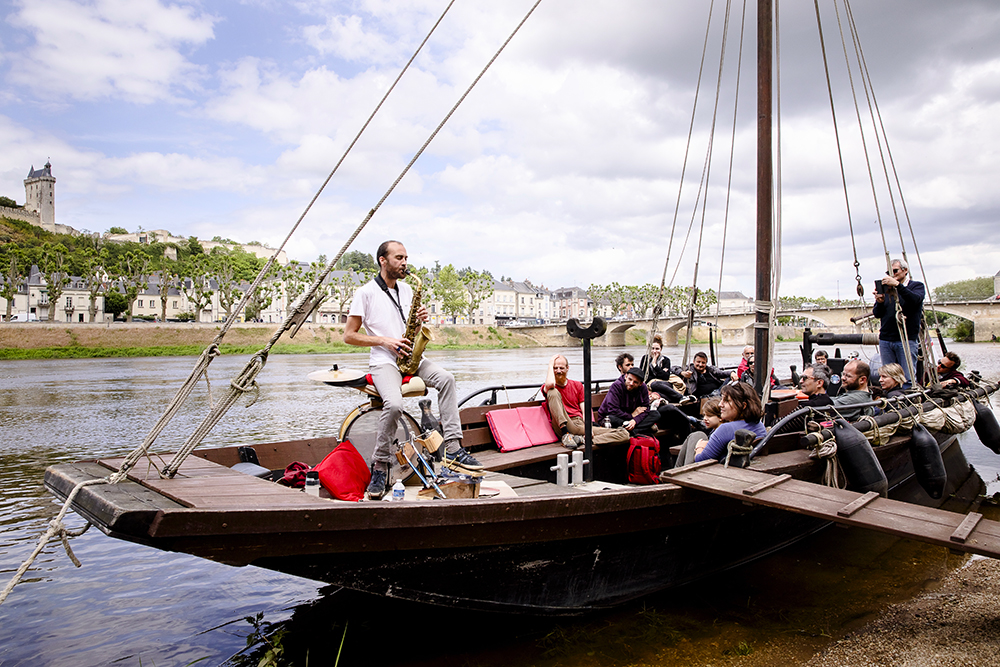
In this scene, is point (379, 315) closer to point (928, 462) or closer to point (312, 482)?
point (312, 482)

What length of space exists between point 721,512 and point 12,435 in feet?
49.2

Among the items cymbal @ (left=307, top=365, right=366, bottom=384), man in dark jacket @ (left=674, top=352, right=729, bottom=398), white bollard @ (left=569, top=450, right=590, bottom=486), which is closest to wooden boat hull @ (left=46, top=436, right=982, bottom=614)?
white bollard @ (left=569, top=450, right=590, bottom=486)

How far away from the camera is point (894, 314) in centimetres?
826

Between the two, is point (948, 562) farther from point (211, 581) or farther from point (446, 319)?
point (446, 319)

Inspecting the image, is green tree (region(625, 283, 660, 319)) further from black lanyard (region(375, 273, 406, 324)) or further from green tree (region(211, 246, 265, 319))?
black lanyard (region(375, 273, 406, 324))

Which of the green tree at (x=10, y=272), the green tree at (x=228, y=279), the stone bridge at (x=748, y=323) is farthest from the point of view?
the green tree at (x=228, y=279)

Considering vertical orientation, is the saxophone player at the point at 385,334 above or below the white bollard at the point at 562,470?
→ above

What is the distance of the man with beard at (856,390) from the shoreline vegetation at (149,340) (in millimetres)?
34236

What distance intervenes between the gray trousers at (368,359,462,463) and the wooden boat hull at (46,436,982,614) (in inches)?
37.0

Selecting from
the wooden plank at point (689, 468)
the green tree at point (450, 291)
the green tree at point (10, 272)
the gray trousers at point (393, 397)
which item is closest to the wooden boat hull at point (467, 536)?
the wooden plank at point (689, 468)

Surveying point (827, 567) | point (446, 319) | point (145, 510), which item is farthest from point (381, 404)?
point (446, 319)

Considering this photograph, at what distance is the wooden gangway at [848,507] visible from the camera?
3498 millimetres

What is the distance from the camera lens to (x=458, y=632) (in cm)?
456

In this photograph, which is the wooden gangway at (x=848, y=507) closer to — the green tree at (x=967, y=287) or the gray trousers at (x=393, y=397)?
the gray trousers at (x=393, y=397)
